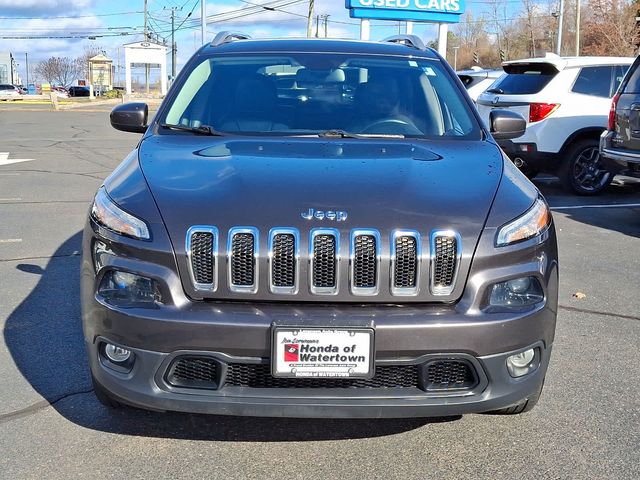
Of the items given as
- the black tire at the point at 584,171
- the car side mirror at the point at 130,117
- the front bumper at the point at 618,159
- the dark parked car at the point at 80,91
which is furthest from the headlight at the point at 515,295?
the dark parked car at the point at 80,91

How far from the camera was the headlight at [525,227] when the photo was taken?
9.31ft

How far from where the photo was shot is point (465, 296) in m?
2.74

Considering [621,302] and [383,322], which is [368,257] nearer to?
[383,322]

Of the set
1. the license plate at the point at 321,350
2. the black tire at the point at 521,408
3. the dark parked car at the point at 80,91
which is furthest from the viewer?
the dark parked car at the point at 80,91

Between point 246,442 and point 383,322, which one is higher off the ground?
point 383,322

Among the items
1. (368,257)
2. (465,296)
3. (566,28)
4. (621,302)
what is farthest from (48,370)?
(566,28)

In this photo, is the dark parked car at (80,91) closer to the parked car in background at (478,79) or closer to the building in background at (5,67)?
the building in background at (5,67)

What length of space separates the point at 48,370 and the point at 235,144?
1.56 metres

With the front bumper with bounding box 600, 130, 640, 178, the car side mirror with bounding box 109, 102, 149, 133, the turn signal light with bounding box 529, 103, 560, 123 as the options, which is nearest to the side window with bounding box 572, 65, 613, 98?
the turn signal light with bounding box 529, 103, 560, 123

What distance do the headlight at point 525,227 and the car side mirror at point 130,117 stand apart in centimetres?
243

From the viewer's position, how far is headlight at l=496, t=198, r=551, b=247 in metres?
2.84

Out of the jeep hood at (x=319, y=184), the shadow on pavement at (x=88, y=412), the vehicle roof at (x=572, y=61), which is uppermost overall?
the vehicle roof at (x=572, y=61)

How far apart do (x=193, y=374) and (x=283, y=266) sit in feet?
1.77

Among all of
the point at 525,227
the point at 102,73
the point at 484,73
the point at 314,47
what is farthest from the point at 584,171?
the point at 102,73
